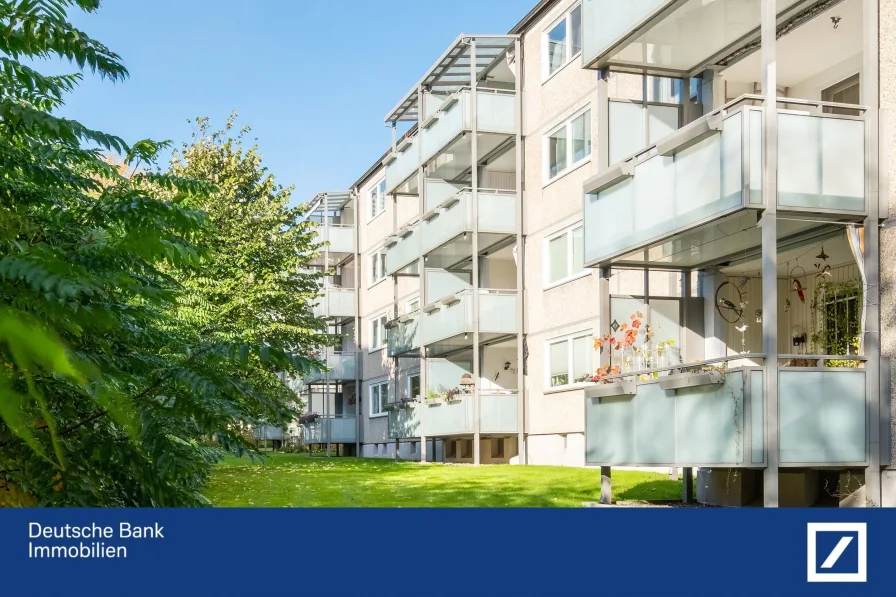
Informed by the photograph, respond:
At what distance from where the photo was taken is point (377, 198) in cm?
5184

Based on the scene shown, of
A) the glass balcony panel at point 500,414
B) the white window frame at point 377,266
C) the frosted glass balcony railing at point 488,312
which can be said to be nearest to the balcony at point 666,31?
the frosted glass balcony railing at point 488,312

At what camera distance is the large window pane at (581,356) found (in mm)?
28719

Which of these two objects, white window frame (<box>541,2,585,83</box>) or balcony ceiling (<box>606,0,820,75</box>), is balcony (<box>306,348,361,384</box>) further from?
balcony ceiling (<box>606,0,820,75</box>)

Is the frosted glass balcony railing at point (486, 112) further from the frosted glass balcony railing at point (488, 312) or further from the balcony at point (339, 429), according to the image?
the balcony at point (339, 429)

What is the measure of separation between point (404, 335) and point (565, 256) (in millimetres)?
11096

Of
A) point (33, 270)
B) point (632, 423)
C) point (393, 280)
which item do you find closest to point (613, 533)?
point (33, 270)

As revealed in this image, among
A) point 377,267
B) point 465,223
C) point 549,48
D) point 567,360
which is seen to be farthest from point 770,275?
point 377,267

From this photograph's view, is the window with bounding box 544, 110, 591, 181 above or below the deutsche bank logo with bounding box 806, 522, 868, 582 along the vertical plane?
above

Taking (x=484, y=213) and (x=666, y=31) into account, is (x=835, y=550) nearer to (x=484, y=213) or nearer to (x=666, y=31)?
(x=666, y=31)

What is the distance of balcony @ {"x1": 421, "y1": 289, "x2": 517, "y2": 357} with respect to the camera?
109 ft

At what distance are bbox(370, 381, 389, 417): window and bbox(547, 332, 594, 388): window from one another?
60.1ft

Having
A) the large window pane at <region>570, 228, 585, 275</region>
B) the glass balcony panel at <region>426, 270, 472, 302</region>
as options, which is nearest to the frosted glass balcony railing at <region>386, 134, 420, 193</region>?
the glass balcony panel at <region>426, 270, 472, 302</region>

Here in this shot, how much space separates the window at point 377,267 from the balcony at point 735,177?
106ft

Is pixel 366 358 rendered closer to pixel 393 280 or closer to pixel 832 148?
pixel 393 280
